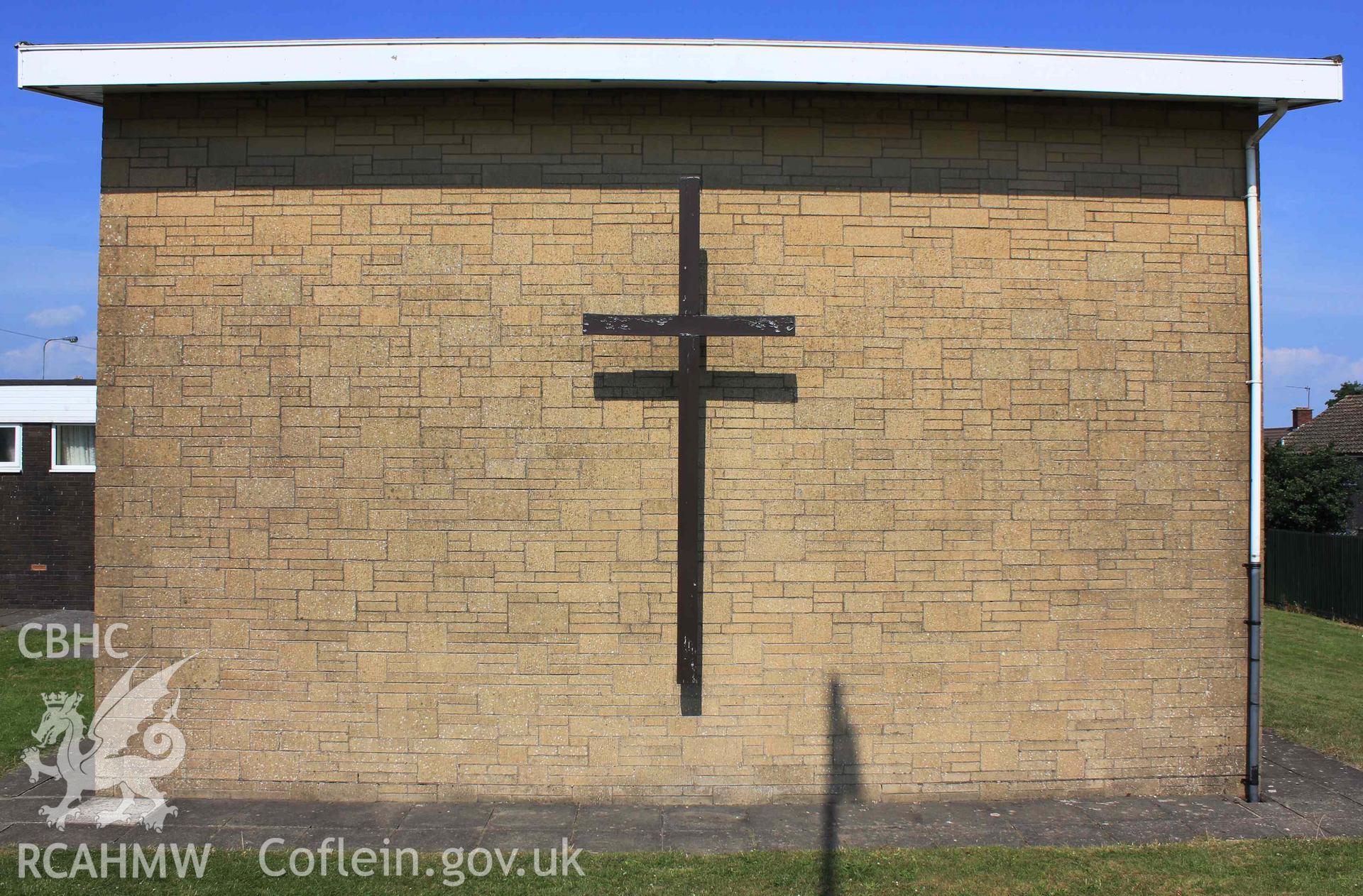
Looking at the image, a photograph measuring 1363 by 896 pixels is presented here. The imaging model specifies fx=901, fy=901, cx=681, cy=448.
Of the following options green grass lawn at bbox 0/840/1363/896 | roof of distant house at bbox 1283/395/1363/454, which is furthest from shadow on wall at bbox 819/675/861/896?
roof of distant house at bbox 1283/395/1363/454

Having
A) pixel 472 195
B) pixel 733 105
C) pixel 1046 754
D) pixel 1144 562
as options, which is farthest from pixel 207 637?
pixel 1144 562

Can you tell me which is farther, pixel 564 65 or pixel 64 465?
pixel 64 465

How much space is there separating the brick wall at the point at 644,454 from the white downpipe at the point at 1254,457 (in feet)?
0.36

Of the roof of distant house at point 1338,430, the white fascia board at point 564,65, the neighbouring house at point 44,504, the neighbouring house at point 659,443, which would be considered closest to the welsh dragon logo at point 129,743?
the neighbouring house at point 659,443

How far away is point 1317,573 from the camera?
1986 centimetres

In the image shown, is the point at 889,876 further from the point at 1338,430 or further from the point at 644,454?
the point at 1338,430

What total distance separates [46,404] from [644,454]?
15036 millimetres

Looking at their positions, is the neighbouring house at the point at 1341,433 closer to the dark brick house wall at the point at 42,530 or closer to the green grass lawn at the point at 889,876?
the green grass lawn at the point at 889,876

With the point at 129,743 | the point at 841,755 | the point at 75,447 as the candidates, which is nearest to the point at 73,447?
the point at 75,447

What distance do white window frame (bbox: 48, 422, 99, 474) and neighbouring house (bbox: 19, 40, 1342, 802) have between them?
11729 mm

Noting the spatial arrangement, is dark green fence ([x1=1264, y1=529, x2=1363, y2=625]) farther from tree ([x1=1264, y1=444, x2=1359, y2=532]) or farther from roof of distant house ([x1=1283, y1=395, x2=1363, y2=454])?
roof of distant house ([x1=1283, y1=395, x2=1363, y2=454])

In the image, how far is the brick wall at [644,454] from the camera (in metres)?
6.83

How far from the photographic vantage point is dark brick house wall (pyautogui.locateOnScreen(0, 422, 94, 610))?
16.5 m

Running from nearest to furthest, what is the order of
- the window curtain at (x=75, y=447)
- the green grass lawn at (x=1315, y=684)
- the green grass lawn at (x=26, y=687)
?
the green grass lawn at (x=26, y=687)
the green grass lawn at (x=1315, y=684)
the window curtain at (x=75, y=447)
